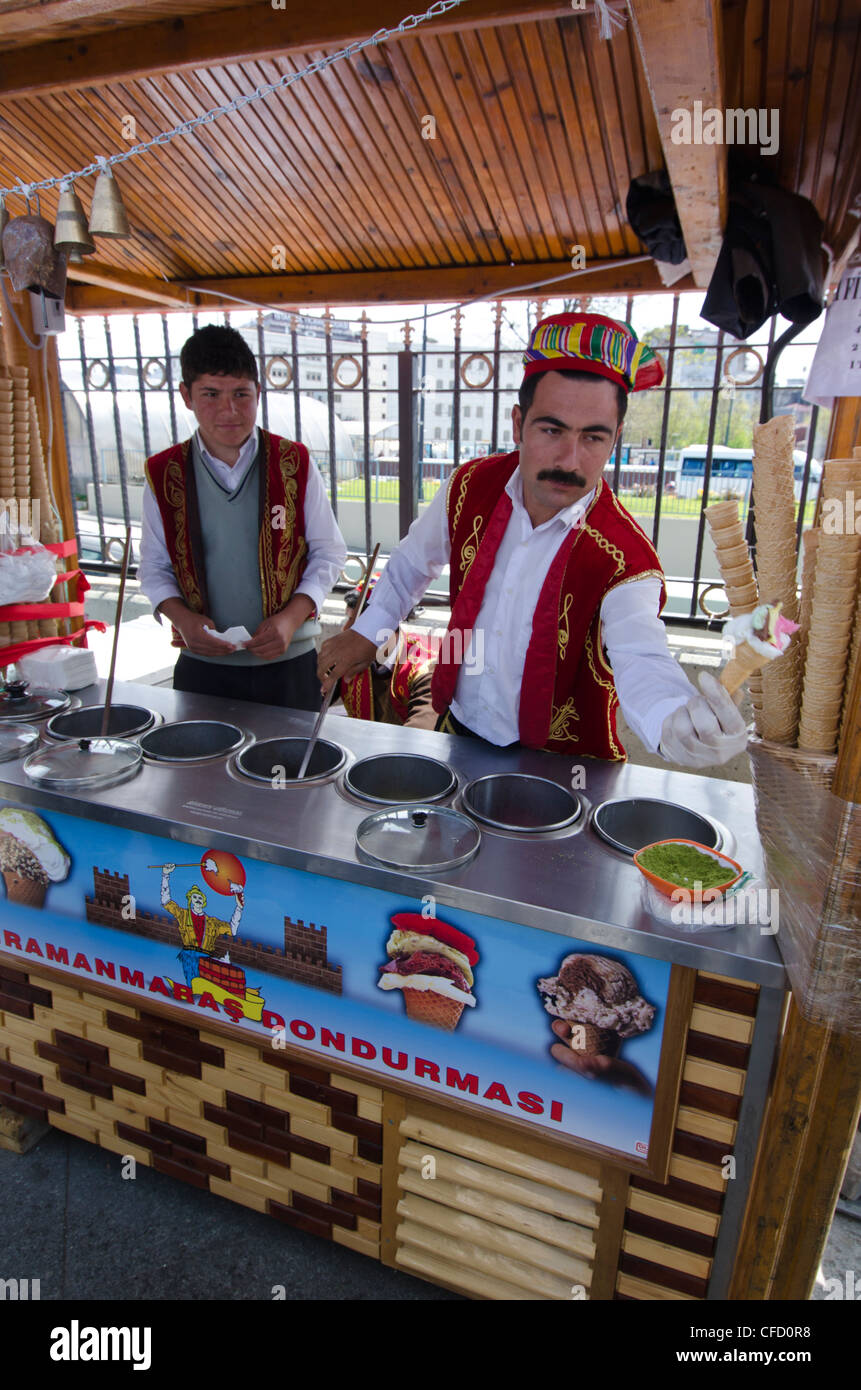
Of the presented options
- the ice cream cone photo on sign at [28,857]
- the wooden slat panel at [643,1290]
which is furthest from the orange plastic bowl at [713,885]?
the ice cream cone photo on sign at [28,857]

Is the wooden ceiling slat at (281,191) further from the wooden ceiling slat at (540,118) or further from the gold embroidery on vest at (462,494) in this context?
the gold embroidery on vest at (462,494)

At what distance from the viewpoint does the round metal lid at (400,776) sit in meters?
1.87

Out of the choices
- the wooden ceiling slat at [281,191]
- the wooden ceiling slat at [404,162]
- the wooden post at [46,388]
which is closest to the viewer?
the wooden ceiling slat at [404,162]

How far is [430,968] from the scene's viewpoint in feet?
5.10

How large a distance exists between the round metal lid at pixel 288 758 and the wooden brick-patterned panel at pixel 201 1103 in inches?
25.7

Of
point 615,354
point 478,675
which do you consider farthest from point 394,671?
point 615,354

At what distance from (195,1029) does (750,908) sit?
52.4 inches

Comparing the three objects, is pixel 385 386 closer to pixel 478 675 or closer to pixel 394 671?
pixel 394 671

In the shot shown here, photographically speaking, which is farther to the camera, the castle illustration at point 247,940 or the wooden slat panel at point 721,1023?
the castle illustration at point 247,940

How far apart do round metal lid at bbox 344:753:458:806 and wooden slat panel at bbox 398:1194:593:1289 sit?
0.91 meters

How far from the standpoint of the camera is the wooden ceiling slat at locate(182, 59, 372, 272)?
3.10 metres

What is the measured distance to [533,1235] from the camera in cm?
161

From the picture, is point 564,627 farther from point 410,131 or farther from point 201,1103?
point 410,131
